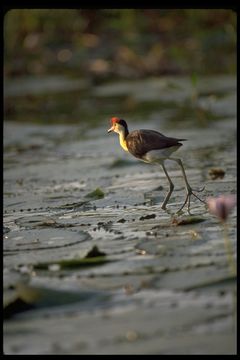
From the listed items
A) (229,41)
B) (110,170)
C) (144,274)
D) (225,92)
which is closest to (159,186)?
(110,170)

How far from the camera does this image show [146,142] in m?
6.77

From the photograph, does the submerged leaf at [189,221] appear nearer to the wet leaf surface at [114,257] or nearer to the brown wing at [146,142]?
the wet leaf surface at [114,257]

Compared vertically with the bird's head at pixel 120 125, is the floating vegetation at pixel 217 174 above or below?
below

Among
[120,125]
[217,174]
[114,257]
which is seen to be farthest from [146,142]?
[114,257]

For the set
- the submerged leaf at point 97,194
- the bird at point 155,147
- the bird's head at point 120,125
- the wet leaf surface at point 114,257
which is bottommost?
the wet leaf surface at point 114,257

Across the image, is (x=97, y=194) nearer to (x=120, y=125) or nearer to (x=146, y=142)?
(x=120, y=125)

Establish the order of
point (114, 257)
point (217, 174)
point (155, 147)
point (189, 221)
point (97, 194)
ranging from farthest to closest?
point (217, 174) < point (97, 194) < point (155, 147) < point (189, 221) < point (114, 257)

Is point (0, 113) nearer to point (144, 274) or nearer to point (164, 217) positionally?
point (164, 217)

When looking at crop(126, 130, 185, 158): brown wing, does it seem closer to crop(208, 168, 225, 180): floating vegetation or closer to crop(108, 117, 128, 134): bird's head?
crop(108, 117, 128, 134): bird's head

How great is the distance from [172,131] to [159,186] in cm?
320

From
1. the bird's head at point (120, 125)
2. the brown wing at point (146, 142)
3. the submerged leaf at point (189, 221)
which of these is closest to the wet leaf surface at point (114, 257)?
the submerged leaf at point (189, 221)

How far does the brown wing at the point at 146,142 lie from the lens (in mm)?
6695

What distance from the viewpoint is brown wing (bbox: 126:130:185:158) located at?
670 centimetres

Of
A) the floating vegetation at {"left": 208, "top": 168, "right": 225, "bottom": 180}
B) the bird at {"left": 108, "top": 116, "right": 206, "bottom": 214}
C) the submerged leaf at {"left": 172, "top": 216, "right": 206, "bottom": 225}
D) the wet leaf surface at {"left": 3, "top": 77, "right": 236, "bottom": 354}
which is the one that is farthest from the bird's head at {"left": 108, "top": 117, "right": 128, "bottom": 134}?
the submerged leaf at {"left": 172, "top": 216, "right": 206, "bottom": 225}
